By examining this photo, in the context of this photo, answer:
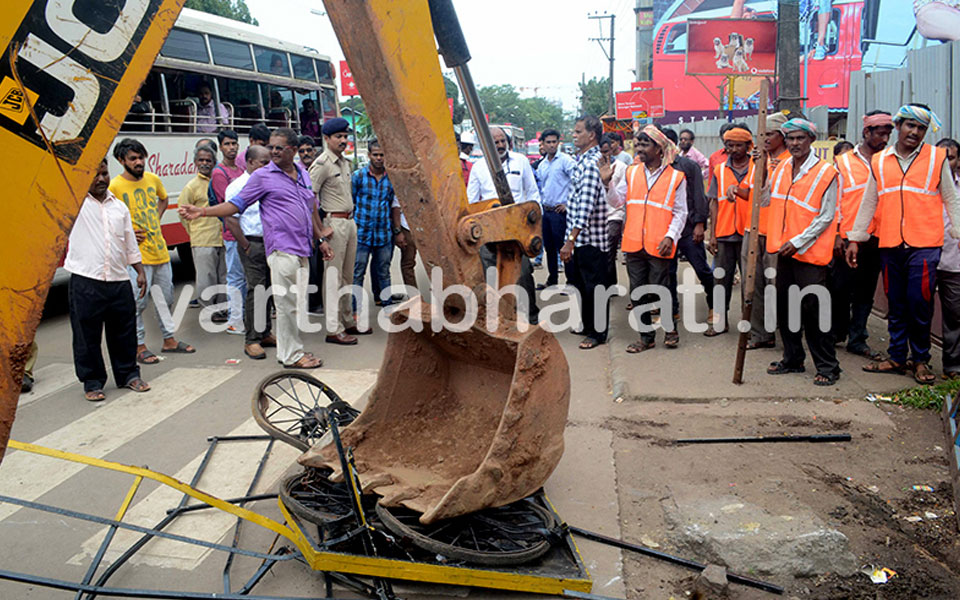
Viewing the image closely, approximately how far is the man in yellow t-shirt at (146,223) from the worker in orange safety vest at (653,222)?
447 centimetres

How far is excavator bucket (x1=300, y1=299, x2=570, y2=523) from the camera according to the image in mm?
3098

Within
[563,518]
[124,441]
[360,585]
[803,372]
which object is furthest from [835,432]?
[124,441]

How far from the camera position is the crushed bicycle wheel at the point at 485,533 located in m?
3.00

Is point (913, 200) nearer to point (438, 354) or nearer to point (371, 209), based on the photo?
point (438, 354)

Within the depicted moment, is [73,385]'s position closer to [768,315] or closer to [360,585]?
[360,585]

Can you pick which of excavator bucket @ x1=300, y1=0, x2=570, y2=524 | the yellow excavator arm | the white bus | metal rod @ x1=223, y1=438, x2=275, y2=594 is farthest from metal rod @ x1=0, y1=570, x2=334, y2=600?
the white bus

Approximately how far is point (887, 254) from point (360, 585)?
487 centimetres

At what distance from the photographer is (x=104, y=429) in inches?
208

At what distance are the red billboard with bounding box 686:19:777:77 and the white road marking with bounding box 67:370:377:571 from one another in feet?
41.0

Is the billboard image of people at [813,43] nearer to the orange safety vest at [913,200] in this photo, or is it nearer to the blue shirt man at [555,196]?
the blue shirt man at [555,196]

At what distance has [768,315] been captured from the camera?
627 centimetres

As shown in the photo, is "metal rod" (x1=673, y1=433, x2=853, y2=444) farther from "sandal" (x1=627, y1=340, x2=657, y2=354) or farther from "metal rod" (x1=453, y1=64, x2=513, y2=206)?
"metal rod" (x1=453, y1=64, x2=513, y2=206)

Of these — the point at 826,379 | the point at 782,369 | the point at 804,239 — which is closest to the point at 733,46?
the point at 804,239

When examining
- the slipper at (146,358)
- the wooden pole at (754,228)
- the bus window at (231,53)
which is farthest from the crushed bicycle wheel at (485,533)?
the bus window at (231,53)
